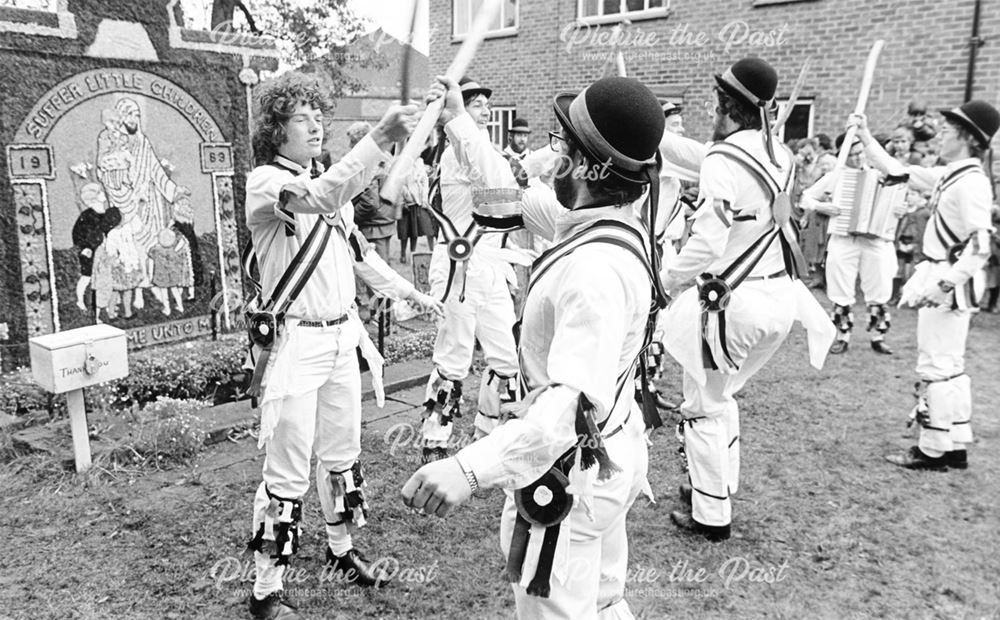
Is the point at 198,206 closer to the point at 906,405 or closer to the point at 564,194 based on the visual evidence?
the point at 564,194

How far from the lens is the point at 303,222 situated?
129 inches

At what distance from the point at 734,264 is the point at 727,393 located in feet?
2.32

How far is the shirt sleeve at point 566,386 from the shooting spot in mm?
1837

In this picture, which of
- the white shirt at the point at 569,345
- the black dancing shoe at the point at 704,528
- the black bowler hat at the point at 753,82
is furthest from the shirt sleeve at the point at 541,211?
the black dancing shoe at the point at 704,528

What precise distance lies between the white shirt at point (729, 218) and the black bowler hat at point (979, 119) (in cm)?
160

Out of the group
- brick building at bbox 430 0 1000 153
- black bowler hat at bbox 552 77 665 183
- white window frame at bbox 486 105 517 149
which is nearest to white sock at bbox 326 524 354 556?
black bowler hat at bbox 552 77 665 183

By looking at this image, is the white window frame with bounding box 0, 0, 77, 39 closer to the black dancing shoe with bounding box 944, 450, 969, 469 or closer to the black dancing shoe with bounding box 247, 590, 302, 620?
the black dancing shoe with bounding box 247, 590, 302, 620

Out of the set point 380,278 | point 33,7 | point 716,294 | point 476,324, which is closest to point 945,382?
point 716,294

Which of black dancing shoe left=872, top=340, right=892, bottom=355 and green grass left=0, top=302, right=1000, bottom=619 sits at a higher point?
black dancing shoe left=872, top=340, right=892, bottom=355

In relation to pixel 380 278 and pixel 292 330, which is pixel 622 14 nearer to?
pixel 380 278

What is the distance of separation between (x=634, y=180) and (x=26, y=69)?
584 centimetres

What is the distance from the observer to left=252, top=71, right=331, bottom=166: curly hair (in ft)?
10.5

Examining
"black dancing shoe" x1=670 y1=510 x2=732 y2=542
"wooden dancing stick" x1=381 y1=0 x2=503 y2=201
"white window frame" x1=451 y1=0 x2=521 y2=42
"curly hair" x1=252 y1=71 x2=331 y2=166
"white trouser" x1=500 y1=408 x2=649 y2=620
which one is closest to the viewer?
"white trouser" x1=500 y1=408 x2=649 y2=620

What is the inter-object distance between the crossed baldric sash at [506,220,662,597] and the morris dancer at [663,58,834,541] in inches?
67.9
